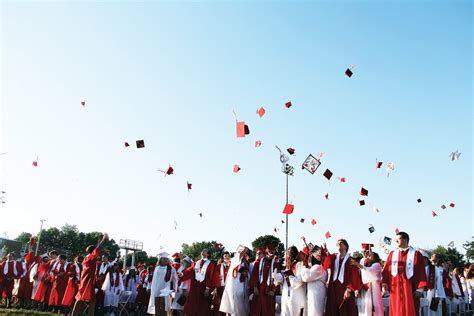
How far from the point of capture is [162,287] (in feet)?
39.5

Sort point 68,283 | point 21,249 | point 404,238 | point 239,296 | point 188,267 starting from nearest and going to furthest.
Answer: point 404,238
point 239,296
point 188,267
point 68,283
point 21,249

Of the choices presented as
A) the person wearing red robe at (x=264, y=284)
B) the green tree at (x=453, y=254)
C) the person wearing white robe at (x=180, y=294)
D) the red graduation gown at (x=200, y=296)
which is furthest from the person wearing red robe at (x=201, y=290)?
the green tree at (x=453, y=254)

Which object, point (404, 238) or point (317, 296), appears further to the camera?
point (317, 296)

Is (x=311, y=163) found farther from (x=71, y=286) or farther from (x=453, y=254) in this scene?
(x=453, y=254)

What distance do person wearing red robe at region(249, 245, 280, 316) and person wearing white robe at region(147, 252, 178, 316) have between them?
270cm

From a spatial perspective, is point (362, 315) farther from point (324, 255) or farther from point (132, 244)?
point (132, 244)

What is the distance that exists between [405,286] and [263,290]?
378 centimetres

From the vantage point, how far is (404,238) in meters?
7.51

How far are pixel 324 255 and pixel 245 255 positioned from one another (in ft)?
8.59

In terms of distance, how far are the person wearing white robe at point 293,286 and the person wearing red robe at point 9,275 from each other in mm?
11282

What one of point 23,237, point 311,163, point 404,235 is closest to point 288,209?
point 311,163

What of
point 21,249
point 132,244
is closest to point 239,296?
point 132,244

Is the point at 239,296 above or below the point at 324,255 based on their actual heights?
below

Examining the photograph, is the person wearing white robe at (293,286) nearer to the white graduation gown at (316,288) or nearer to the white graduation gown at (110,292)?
the white graduation gown at (316,288)
